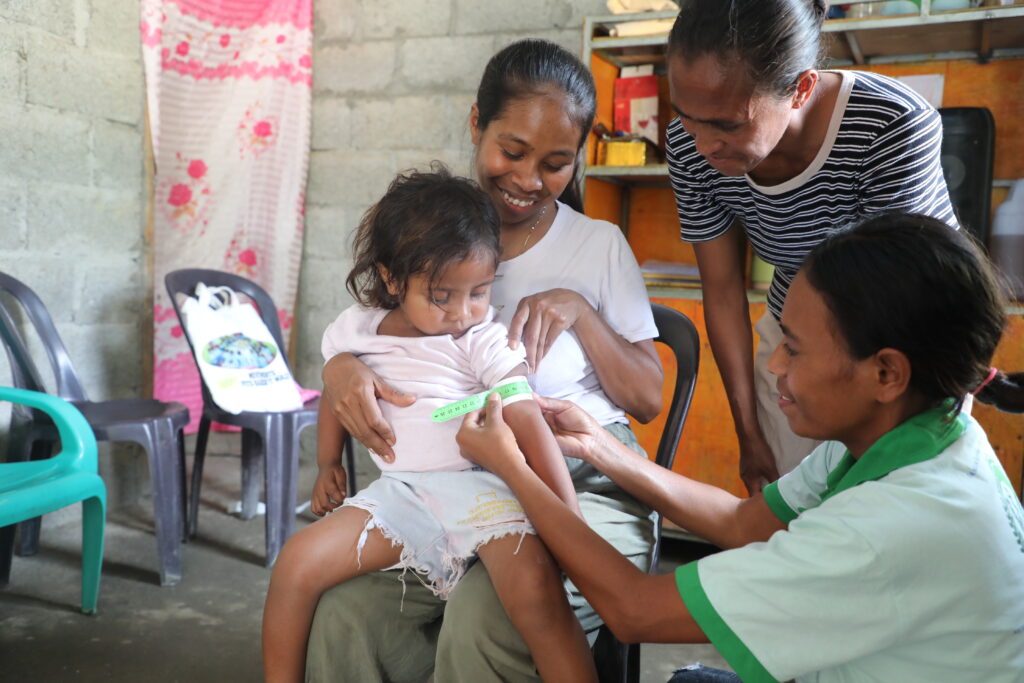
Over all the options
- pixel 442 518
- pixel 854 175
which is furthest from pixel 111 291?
pixel 854 175

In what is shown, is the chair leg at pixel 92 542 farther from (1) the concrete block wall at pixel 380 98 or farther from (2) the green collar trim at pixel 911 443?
(2) the green collar trim at pixel 911 443

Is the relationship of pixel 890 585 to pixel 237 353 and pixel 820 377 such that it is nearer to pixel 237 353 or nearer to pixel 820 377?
pixel 820 377

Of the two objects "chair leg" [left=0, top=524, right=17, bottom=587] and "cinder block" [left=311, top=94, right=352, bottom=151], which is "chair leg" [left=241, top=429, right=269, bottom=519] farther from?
"cinder block" [left=311, top=94, right=352, bottom=151]

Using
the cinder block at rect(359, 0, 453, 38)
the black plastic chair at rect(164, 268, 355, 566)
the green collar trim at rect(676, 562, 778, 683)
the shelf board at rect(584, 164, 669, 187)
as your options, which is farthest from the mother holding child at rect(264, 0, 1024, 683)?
the cinder block at rect(359, 0, 453, 38)

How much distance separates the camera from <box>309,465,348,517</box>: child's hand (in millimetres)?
1564

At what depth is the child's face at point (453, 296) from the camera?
1481 mm

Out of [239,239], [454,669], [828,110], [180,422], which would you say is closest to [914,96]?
[828,110]

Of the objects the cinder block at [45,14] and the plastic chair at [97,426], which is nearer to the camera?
the plastic chair at [97,426]

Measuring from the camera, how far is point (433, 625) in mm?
1463

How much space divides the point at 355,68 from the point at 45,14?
1.39m

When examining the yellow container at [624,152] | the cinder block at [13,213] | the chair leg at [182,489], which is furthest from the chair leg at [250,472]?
the yellow container at [624,152]

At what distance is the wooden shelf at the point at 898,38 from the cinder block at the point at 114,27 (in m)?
1.83

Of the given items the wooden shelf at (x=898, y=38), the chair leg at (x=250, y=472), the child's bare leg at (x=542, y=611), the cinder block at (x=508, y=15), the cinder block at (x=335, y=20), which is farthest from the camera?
the cinder block at (x=335, y=20)

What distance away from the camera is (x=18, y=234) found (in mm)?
3037
